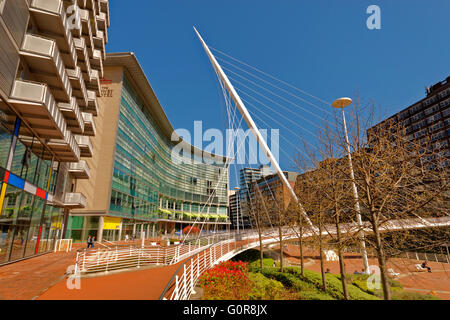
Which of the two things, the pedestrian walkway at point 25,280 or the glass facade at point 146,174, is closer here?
the pedestrian walkway at point 25,280

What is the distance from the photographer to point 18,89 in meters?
12.3

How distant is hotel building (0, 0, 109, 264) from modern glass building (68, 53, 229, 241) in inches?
427

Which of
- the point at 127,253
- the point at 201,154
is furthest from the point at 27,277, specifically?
the point at 201,154

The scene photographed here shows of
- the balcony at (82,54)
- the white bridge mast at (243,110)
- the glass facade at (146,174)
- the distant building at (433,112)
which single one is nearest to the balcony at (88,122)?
the balcony at (82,54)

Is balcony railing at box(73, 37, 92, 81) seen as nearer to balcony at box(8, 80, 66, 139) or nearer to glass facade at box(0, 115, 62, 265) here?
balcony at box(8, 80, 66, 139)

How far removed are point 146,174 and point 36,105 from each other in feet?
123

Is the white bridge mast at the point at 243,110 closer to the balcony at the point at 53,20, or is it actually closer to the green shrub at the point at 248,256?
the green shrub at the point at 248,256

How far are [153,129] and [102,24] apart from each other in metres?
28.5

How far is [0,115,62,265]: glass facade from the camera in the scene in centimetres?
1258

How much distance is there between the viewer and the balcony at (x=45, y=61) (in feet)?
42.4

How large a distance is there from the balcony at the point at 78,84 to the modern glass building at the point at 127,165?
1391 centimetres

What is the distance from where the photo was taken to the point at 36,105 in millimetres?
12688
